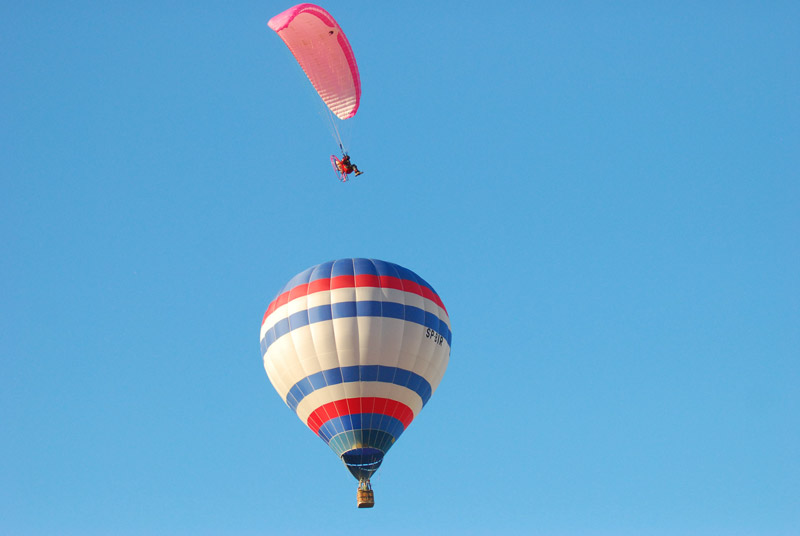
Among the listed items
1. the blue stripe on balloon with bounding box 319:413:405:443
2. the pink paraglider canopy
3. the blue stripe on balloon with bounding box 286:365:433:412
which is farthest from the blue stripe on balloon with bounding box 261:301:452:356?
the pink paraglider canopy

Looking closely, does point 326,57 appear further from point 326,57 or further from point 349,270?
point 349,270

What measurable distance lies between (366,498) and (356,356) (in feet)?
13.9

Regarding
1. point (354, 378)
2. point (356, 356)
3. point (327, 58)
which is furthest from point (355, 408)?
point (327, 58)

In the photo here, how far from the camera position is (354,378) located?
34250mm

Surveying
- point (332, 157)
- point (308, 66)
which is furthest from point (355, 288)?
point (308, 66)

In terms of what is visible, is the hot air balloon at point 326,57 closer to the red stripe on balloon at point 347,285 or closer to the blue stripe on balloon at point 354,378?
the red stripe on balloon at point 347,285

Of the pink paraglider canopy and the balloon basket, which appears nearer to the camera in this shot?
the pink paraglider canopy

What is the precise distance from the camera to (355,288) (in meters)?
35.1

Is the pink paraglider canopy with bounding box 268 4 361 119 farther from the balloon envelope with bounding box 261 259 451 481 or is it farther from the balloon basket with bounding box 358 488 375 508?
the balloon basket with bounding box 358 488 375 508

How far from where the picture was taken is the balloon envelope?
1352 inches

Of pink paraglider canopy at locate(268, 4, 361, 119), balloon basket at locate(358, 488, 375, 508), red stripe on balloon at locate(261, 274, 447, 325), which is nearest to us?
pink paraglider canopy at locate(268, 4, 361, 119)

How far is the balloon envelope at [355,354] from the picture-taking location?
34.3 meters

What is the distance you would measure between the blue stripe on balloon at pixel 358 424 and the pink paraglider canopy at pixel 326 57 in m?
9.06

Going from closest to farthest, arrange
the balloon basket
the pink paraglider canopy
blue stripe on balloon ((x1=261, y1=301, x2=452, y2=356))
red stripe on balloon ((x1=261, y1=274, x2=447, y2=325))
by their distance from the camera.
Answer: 1. the pink paraglider canopy
2. the balloon basket
3. blue stripe on balloon ((x1=261, y1=301, x2=452, y2=356))
4. red stripe on balloon ((x1=261, y1=274, x2=447, y2=325))
